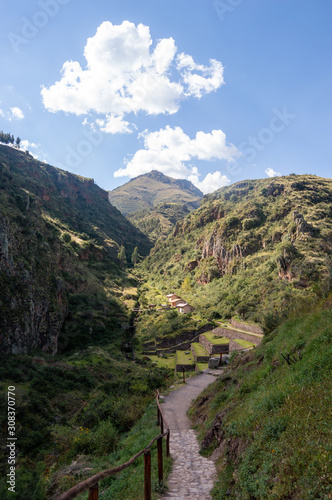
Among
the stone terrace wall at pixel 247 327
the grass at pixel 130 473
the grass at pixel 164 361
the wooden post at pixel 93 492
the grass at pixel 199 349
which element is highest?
the wooden post at pixel 93 492

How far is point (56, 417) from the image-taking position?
17.4 metres

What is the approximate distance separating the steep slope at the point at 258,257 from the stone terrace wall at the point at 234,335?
4.22m

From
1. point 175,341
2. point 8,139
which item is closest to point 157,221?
point 8,139

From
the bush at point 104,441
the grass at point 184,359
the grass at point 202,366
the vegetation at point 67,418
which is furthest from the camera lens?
the grass at point 184,359

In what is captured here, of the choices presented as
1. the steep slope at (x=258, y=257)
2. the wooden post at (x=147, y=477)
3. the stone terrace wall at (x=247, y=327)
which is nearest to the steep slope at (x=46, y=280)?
the steep slope at (x=258, y=257)

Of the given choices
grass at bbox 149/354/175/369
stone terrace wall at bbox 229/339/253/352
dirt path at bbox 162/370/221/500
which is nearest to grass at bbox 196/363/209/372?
stone terrace wall at bbox 229/339/253/352

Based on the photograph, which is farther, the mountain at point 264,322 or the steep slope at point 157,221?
the steep slope at point 157,221

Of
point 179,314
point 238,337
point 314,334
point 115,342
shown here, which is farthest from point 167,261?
point 314,334

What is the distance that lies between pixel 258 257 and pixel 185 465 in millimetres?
56292

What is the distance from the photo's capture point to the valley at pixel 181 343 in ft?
17.7

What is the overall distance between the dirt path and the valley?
39 cm

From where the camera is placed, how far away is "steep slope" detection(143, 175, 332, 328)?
43.2 metres

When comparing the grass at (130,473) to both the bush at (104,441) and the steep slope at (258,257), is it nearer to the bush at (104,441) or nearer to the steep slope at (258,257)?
the bush at (104,441)

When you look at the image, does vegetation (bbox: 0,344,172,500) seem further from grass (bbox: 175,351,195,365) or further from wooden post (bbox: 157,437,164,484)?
grass (bbox: 175,351,195,365)
